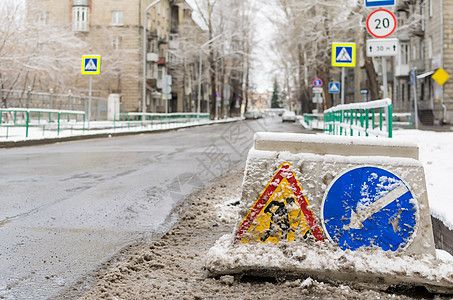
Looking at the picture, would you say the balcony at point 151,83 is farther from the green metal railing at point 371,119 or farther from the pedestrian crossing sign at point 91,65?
the green metal railing at point 371,119

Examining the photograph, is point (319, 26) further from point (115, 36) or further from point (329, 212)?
point (115, 36)

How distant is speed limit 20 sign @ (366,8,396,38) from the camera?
31.9 feet

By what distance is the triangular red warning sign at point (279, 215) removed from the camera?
3.39 metres

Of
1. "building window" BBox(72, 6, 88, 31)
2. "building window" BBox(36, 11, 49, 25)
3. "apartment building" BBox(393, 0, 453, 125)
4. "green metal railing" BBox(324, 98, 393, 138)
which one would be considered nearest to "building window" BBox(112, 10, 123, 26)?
"building window" BBox(72, 6, 88, 31)

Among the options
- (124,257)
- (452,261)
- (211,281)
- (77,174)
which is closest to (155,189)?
(77,174)

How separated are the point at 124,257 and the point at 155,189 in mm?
3476

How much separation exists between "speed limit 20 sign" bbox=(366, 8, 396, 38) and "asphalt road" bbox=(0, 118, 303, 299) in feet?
13.3

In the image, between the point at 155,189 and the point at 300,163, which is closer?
the point at 300,163

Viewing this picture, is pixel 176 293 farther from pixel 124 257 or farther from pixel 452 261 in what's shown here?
pixel 452 261

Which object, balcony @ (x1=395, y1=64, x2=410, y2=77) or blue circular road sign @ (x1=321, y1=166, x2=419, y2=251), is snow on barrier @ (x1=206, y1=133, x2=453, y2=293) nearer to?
blue circular road sign @ (x1=321, y1=166, x2=419, y2=251)

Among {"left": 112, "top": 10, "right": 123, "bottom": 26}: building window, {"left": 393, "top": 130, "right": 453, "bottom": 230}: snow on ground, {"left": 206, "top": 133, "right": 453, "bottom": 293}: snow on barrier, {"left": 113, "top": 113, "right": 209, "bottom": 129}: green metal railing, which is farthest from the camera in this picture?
{"left": 112, "top": 10, "right": 123, "bottom": 26}: building window

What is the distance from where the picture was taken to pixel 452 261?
10.6ft

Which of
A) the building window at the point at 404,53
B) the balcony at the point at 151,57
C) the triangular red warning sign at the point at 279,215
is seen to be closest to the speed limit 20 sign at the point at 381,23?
the triangular red warning sign at the point at 279,215

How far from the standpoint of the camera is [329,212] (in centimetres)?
338
